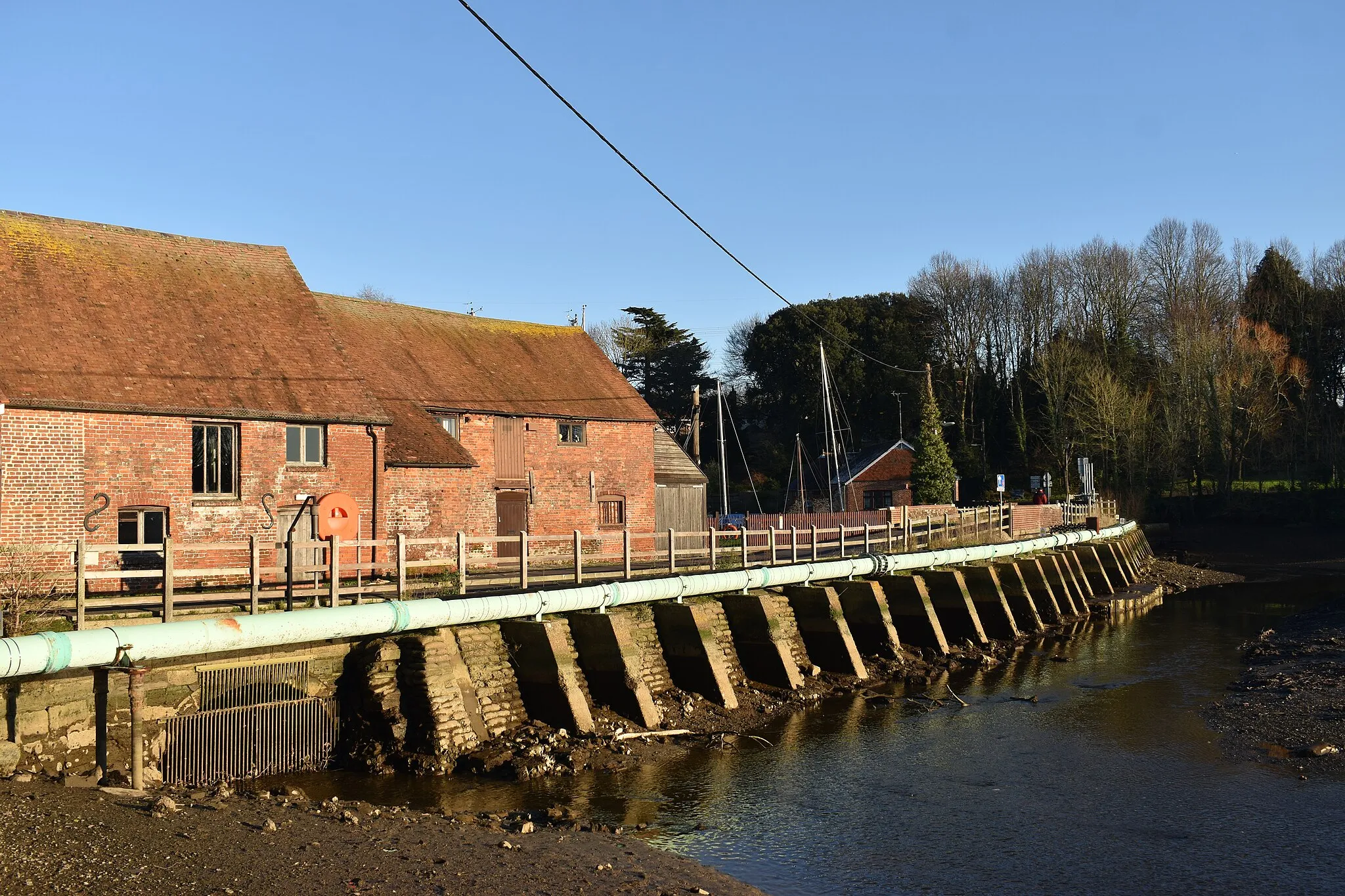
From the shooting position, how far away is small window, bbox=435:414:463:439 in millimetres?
31781

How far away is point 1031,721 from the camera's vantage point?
18516 millimetres

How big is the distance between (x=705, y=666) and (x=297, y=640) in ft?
23.9

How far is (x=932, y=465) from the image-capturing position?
53.8m

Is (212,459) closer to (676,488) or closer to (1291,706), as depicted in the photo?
(676,488)

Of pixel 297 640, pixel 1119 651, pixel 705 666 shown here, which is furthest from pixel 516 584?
pixel 1119 651

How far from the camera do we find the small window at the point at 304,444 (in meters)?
25.0

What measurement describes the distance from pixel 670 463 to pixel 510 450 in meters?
8.66

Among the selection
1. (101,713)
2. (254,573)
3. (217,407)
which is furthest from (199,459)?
(101,713)

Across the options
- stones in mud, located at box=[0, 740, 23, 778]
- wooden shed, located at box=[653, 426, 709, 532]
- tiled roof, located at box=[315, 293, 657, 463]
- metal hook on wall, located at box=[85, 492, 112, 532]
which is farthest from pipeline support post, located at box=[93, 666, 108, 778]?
wooden shed, located at box=[653, 426, 709, 532]

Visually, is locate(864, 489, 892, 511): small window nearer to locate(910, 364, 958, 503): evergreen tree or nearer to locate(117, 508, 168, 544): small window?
locate(910, 364, 958, 503): evergreen tree

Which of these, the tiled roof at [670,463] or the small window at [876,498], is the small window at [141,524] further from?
the small window at [876,498]

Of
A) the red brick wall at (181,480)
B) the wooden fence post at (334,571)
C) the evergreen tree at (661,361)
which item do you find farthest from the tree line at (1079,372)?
the wooden fence post at (334,571)

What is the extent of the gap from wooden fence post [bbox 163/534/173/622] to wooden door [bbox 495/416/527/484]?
64.0 ft

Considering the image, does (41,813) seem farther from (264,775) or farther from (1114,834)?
(1114,834)
